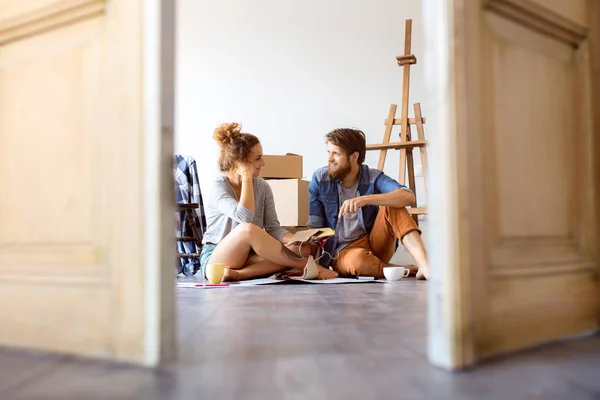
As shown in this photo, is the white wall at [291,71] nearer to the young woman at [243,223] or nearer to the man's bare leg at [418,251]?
the young woman at [243,223]

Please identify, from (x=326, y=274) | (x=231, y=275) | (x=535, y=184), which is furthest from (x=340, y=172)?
(x=535, y=184)

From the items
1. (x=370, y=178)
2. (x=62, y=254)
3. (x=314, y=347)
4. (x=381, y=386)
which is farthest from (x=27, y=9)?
(x=370, y=178)

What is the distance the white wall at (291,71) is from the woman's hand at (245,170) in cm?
162

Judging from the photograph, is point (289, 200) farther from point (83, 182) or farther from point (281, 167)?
point (83, 182)

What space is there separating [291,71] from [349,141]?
191 centimetres

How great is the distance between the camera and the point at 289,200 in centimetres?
379

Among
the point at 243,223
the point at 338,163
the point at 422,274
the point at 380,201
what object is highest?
the point at 338,163

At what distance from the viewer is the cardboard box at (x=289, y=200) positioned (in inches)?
148

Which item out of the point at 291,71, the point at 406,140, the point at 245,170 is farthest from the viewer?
the point at 291,71

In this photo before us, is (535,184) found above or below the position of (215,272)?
above

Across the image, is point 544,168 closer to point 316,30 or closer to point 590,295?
point 590,295

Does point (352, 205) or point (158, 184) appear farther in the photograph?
point (352, 205)

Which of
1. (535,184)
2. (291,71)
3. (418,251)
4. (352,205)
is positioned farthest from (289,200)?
(535,184)

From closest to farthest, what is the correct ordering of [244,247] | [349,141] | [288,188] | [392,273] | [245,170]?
[392,273], [244,247], [245,170], [349,141], [288,188]
